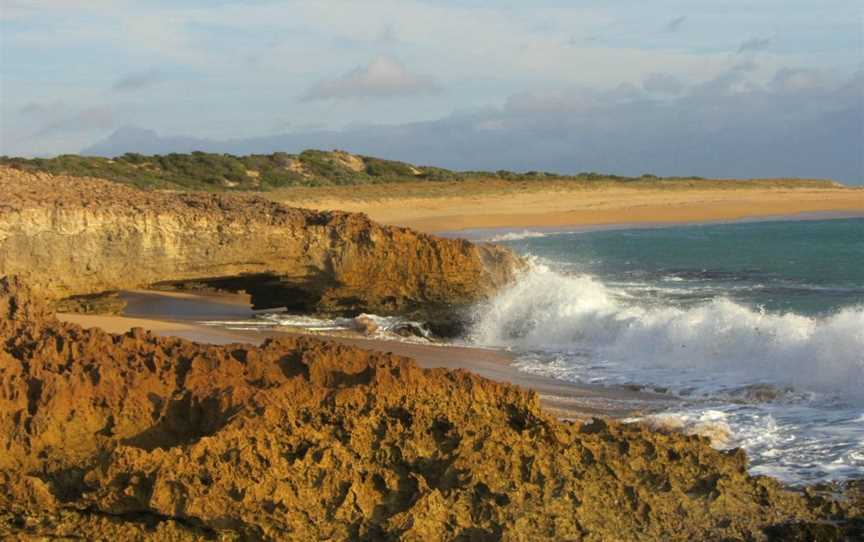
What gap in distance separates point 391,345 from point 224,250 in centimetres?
220

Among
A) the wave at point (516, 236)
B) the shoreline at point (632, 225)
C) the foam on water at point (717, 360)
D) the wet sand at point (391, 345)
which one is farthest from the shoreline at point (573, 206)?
the foam on water at point (717, 360)

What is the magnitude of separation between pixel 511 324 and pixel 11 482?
8.46m

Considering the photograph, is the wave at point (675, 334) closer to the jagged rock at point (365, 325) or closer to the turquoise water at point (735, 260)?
the jagged rock at point (365, 325)

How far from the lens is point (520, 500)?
5.05 meters

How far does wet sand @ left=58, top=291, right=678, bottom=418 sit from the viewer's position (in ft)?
29.3

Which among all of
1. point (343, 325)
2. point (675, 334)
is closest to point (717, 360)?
point (675, 334)

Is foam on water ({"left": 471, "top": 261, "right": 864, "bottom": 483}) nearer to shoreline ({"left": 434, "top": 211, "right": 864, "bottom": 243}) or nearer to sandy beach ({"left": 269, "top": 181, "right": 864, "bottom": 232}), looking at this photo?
shoreline ({"left": 434, "top": 211, "right": 864, "bottom": 243})

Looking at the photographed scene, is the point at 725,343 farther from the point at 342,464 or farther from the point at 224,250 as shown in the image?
the point at 342,464

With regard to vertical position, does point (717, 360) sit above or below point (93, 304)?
below

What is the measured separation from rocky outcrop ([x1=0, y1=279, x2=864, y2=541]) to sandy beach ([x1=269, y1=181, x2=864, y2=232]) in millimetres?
26930

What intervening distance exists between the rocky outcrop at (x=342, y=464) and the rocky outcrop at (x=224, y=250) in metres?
5.82

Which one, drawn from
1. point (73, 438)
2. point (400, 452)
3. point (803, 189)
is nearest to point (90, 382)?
point (73, 438)

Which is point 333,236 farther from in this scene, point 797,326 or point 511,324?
point 797,326

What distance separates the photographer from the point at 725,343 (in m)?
11.7
